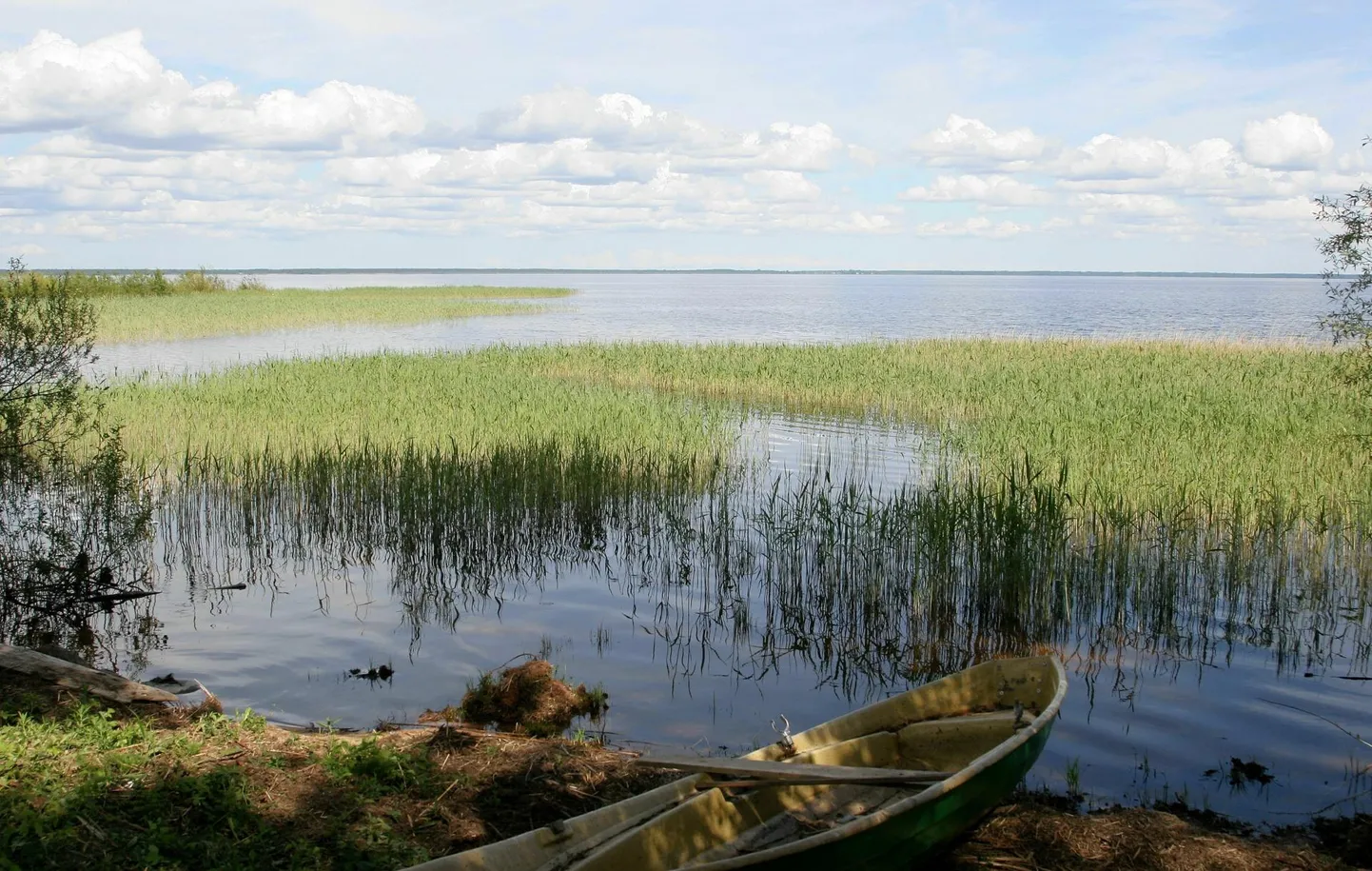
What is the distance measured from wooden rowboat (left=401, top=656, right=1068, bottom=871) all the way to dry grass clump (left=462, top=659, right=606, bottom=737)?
2.13 metres

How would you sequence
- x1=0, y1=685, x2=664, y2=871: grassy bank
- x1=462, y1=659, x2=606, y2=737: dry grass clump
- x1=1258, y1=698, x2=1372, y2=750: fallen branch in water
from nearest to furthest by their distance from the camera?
x1=0, y1=685, x2=664, y2=871: grassy bank
x1=1258, y1=698, x2=1372, y2=750: fallen branch in water
x1=462, y1=659, x2=606, y2=737: dry grass clump

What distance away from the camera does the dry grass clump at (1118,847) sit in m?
4.85

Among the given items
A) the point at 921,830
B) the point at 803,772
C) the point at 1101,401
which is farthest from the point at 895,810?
the point at 1101,401

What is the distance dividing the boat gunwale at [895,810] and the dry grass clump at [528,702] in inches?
118

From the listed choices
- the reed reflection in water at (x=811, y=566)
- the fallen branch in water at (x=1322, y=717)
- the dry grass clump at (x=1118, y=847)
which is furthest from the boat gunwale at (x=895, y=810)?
the fallen branch in water at (x=1322, y=717)

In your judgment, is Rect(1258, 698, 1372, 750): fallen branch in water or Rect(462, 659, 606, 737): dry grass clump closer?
Rect(1258, 698, 1372, 750): fallen branch in water

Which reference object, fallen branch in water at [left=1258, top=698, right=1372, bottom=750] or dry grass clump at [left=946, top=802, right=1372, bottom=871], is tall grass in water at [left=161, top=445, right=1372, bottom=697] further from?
dry grass clump at [left=946, top=802, right=1372, bottom=871]

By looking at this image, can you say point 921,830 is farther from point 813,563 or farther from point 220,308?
point 220,308

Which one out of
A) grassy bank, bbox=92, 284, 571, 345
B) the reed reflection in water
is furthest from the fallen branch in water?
grassy bank, bbox=92, 284, 571, 345

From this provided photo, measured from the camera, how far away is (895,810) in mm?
4301

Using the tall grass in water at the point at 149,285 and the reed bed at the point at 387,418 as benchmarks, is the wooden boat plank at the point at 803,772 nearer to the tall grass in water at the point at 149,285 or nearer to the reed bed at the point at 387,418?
the reed bed at the point at 387,418

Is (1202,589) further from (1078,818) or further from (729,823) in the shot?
(729,823)

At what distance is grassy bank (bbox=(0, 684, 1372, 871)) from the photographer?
14.7 ft

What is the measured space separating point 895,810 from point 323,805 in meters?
2.68
